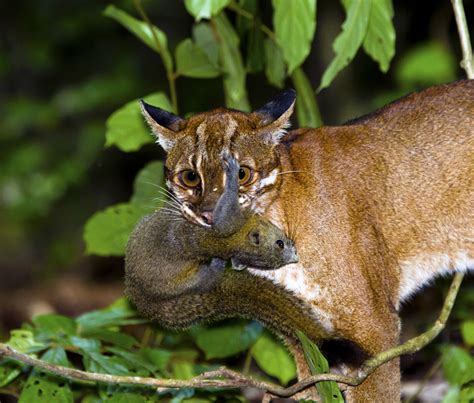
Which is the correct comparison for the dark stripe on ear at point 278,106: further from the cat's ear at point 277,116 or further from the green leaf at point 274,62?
the green leaf at point 274,62

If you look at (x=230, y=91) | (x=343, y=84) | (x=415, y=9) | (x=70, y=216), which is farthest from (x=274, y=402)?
(x=70, y=216)

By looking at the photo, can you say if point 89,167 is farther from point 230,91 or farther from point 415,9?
point 230,91

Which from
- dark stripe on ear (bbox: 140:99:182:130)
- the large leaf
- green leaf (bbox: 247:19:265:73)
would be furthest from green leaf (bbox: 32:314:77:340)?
green leaf (bbox: 247:19:265:73)

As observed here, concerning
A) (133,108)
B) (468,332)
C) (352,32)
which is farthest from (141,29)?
(468,332)

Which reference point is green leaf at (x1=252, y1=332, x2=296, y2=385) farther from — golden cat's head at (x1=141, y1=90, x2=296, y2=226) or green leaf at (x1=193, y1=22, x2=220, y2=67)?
green leaf at (x1=193, y1=22, x2=220, y2=67)

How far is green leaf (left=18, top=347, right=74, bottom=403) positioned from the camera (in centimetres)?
606

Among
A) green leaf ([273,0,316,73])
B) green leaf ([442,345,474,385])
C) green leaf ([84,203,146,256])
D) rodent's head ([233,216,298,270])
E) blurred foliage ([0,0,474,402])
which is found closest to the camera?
rodent's head ([233,216,298,270])

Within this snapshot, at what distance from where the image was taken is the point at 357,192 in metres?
6.40

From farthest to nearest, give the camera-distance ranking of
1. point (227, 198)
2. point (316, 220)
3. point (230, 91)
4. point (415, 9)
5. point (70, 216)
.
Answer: point (70, 216) < point (415, 9) < point (230, 91) < point (316, 220) < point (227, 198)

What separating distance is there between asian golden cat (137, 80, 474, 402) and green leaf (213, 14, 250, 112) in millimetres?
981

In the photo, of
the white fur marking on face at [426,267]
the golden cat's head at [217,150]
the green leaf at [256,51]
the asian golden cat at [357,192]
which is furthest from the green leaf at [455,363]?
the green leaf at [256,51]

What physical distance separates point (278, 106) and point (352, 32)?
2.36 feet

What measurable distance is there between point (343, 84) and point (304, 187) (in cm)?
760

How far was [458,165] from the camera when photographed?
6.49 m
